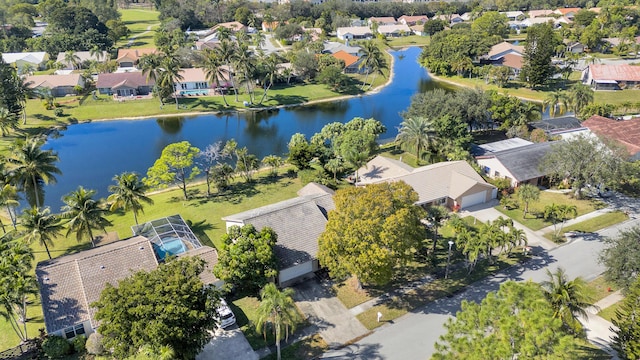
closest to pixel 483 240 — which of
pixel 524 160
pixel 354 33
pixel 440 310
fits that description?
pixel 440 310

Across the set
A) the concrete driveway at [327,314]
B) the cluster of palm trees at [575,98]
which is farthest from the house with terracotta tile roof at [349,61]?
the concrete driveway at [327,314]

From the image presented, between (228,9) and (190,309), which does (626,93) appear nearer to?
(190,309)

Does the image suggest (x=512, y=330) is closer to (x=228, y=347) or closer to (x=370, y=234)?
(x=370, y=234)

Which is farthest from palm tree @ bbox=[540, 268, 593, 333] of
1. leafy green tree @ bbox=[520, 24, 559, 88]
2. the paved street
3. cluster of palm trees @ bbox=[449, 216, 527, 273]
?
leafy green tree @ bbox=[520, 24, 559, 88]

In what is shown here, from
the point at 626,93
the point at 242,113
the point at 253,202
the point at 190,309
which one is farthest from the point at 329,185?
the point at 626,93

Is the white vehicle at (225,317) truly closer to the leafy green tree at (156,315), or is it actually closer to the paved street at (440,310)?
the leafy green tree at (156,315)
